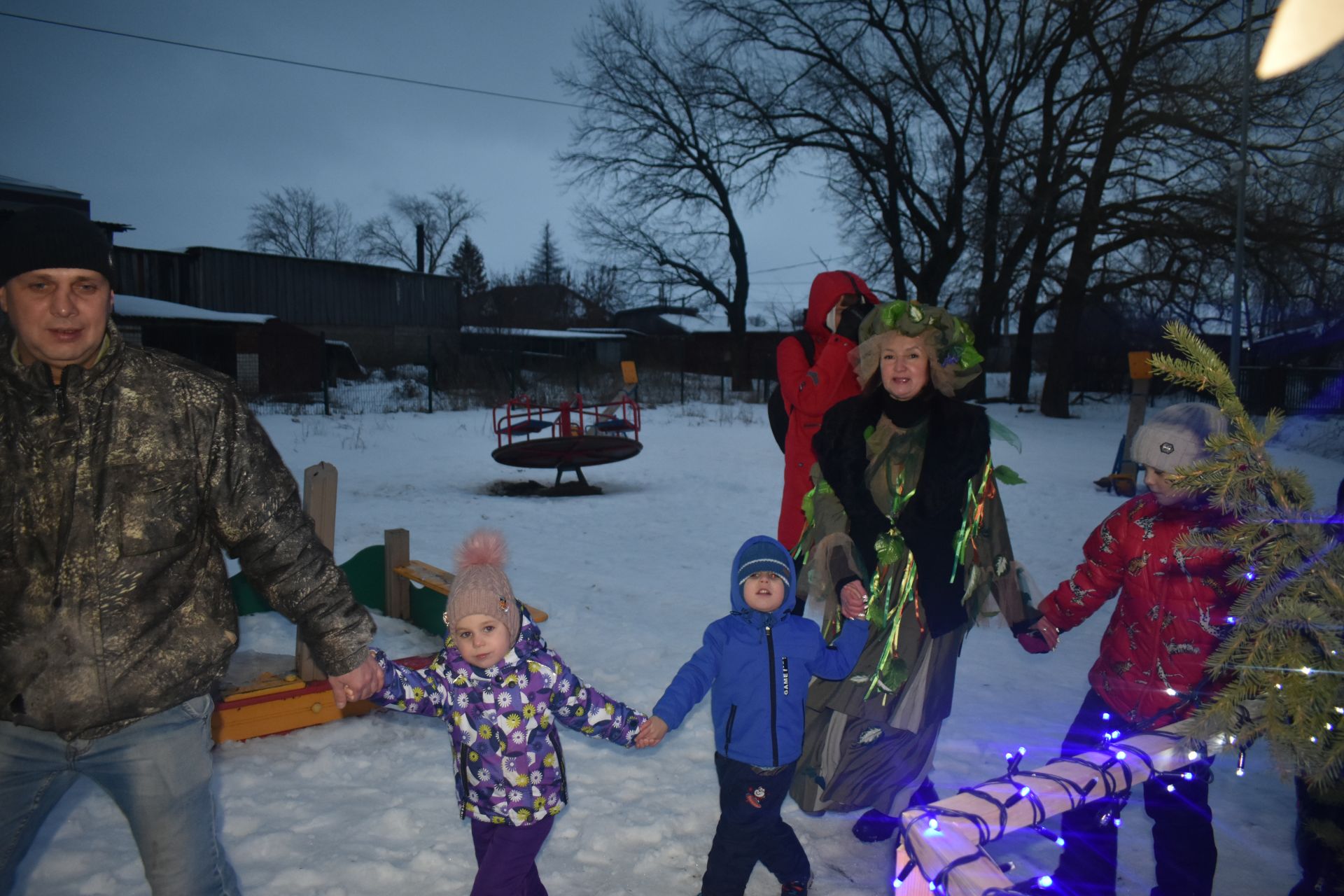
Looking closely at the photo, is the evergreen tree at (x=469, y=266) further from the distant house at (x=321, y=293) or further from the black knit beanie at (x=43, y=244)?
the black knit beanie at (x=43, y=244)

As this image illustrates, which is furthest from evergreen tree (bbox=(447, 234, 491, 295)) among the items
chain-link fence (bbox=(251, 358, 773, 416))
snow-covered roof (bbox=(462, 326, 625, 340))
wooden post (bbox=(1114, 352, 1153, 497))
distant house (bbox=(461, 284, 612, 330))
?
wooden post (bbox=(1114, 352, 1153, 497))

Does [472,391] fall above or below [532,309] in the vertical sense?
below

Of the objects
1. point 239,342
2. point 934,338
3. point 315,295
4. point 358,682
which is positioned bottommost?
point 358,682

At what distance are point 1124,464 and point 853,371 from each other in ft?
28.8

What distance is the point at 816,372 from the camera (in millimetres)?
3340

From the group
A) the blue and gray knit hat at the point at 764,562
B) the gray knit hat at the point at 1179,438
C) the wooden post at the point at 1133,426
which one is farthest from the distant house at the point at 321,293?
the gray knit hat at the point at 1179,438

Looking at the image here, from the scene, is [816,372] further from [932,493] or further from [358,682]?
[358,682]

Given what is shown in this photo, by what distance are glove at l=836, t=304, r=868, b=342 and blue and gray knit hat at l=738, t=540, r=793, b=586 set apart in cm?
116

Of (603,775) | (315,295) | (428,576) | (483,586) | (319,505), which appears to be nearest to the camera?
(483,586)

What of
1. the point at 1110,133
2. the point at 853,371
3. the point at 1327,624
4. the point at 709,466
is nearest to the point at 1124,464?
the point at 709,466

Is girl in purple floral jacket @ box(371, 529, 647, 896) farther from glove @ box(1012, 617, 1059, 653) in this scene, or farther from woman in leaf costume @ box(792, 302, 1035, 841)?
glove @ box(1012, 617, 1059, 653)

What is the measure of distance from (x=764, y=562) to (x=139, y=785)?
1.59 metres

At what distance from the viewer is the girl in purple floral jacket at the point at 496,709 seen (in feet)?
7.15

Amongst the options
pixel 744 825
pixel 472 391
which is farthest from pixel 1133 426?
pixel 472 391
